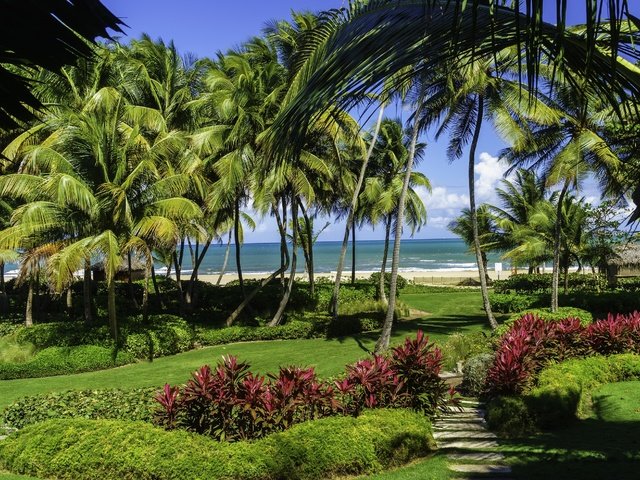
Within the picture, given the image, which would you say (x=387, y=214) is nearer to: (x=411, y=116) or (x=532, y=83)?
(x=411, y=116)

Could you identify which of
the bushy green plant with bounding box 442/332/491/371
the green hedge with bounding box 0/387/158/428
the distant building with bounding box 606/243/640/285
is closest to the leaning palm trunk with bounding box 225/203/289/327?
the bushy green plant with bounding box 442/332/491/371

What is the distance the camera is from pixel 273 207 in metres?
21.5

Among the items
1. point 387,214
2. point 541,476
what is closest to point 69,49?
point 541,476

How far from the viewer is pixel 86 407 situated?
7.77 meters

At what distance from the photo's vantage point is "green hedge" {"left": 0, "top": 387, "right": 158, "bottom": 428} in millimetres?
7504

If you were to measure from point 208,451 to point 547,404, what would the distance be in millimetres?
4434

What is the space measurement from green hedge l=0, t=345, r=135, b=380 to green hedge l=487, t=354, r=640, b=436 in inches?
409

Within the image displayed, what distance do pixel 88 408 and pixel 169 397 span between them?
2010 mm

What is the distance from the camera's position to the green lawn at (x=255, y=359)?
482 inches

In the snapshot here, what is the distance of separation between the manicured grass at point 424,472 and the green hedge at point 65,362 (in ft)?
34.2

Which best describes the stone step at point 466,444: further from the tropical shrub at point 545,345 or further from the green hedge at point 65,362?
the green hedge at point 65,362

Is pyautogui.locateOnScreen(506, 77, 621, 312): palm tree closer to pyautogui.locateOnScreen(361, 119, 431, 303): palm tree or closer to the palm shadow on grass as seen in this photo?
pyautogui.locateOnScreen(361, 119, 431, 303): palm tree

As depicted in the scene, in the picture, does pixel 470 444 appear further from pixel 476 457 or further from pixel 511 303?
pixel 511 303

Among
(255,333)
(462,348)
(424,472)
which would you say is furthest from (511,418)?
(255,333)
